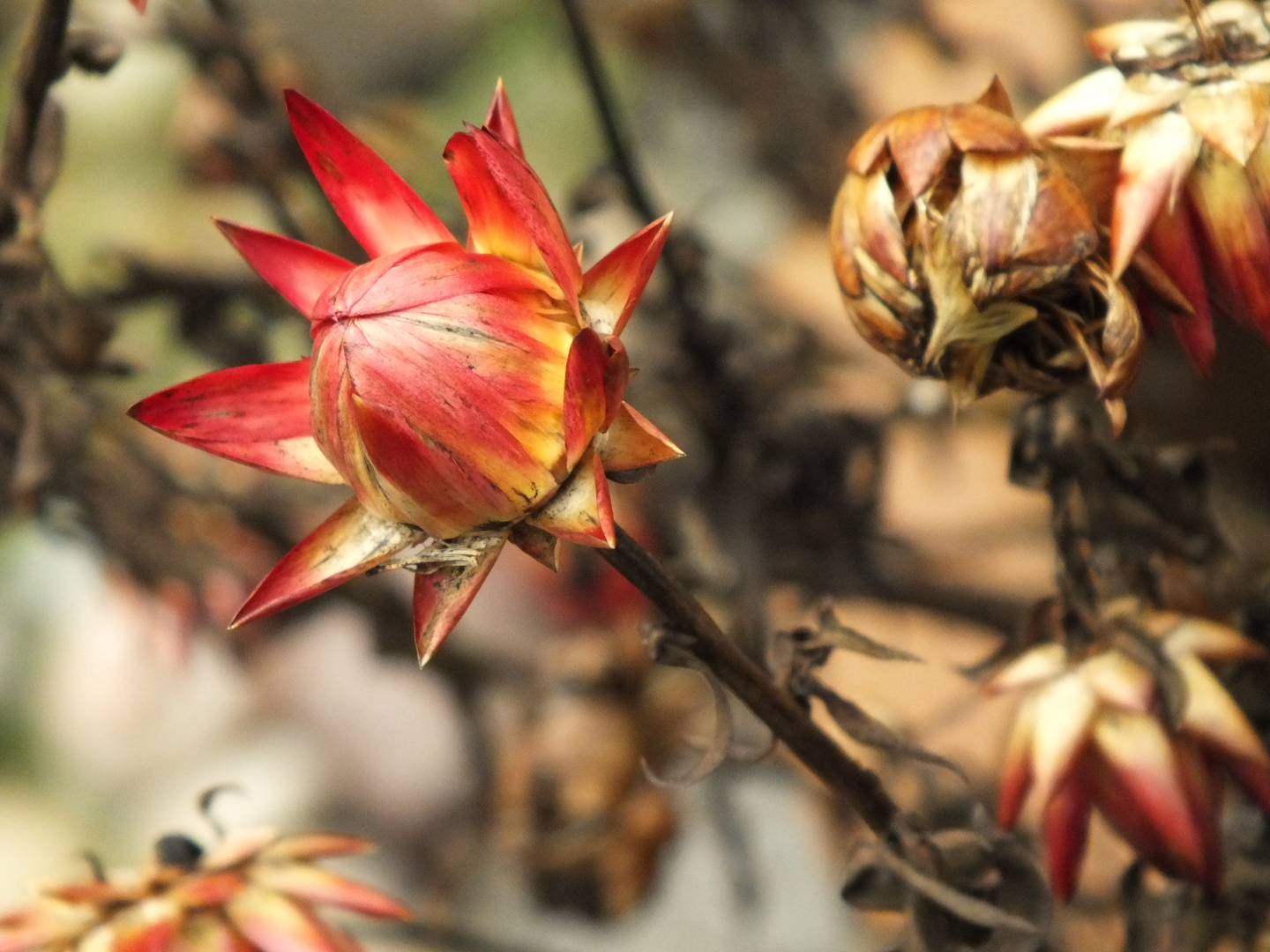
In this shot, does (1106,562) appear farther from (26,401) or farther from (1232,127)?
Result: (26,401)

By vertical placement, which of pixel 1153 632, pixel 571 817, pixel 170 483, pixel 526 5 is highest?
pixel 526 5

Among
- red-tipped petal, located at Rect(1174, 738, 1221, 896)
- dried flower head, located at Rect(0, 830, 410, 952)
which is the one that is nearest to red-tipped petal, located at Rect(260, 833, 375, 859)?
dried flower head, located at Rect(0, 830, 410, 952)

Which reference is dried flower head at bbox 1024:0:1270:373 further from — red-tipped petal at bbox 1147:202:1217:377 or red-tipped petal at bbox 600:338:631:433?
red-tipped petal at bbox 600:338:631:433

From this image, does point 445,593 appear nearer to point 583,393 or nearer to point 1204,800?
point 583,393

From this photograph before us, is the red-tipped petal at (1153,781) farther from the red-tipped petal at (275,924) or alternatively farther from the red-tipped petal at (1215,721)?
Result: the red-tipped petal at (275,924)

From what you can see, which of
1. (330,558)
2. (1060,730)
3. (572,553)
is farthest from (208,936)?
(572,553)

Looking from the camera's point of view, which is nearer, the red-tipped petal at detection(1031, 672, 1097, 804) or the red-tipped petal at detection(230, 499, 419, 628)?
the red-tipped petal at detection(230, 499, 419, 628)

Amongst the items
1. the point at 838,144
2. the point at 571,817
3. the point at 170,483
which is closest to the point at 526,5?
the point at 838,144
